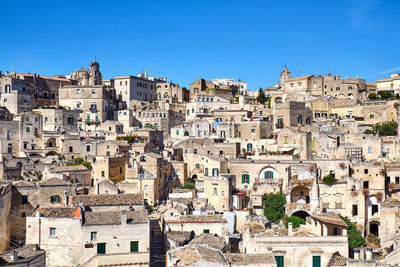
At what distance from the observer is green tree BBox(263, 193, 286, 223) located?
39344 mm

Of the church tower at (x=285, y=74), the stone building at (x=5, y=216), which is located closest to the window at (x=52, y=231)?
the stone building at (x=5, y=216)

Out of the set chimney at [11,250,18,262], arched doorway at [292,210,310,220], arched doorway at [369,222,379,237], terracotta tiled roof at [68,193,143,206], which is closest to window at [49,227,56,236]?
chimney at [11,250,18,262]

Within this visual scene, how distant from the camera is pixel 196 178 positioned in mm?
48375

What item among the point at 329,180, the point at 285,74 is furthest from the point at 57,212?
the point at 285,74

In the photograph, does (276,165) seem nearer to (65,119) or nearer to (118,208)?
(118,208)

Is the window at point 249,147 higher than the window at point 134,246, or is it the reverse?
the window at point 249,147

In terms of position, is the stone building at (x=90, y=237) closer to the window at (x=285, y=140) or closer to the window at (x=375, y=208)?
the window at (x=375, y=208)

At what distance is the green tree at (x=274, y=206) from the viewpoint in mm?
39344

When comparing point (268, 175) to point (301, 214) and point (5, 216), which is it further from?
point (5, 216)

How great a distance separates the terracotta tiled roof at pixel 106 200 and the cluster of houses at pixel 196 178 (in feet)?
0.45

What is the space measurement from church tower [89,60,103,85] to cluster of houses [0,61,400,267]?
0.33 metres

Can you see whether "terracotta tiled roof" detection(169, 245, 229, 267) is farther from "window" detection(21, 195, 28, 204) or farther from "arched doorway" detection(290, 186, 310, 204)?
"arched doorway" detection(290, 186, 310, 204)

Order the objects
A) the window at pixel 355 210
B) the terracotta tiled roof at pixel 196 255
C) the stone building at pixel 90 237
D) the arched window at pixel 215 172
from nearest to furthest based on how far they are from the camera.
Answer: the terracotta tiled roof at pixel 196 255
the stone building at pixel 90 237
the window at pixel 355 210
the arched window at pixel 215 172

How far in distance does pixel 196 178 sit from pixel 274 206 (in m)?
10.7
